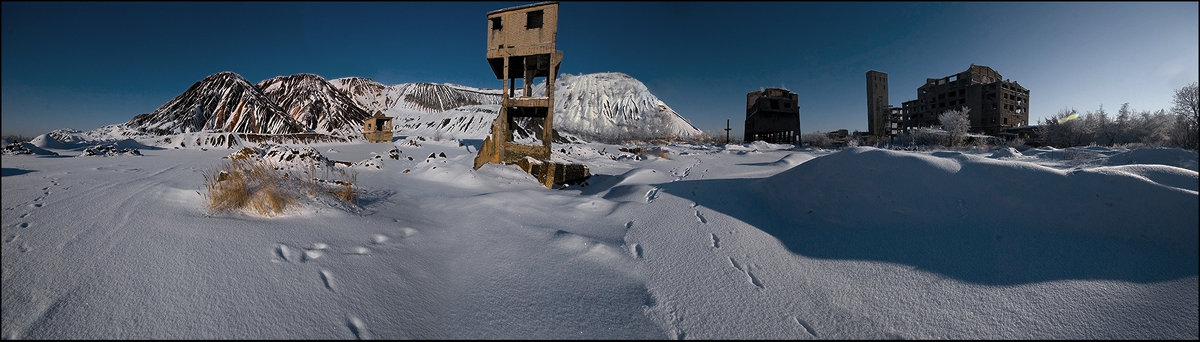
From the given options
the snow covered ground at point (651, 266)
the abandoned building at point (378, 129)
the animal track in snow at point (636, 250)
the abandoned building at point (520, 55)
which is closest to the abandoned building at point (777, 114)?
the abandoned building at point (520, 55)

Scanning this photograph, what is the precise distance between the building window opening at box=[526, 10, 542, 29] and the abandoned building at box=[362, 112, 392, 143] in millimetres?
20342

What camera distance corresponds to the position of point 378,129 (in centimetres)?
2806

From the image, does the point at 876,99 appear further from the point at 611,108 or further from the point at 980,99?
the point at 611,108

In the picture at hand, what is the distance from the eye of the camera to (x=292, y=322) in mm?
1646

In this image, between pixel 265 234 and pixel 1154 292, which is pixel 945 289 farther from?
pixel 265 234

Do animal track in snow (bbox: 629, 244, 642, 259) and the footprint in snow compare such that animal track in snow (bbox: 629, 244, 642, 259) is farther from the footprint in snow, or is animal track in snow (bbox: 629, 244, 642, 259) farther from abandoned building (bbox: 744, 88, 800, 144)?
abandoned building (bbox: 744, 88, 800, 144)

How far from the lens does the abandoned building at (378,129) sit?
85.9 feet

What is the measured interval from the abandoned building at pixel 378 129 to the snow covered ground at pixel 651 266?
2431cm

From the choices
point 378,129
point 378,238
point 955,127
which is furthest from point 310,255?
point 378,129

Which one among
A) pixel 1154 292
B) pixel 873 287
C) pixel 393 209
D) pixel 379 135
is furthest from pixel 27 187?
pixel 379 135

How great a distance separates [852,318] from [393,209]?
4255mm

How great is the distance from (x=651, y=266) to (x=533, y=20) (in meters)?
8.95

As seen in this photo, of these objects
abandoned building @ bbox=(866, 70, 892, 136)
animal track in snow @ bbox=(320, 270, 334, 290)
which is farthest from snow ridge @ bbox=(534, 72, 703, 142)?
animal track in snow @ bbox=(320, 270, 334, 290)

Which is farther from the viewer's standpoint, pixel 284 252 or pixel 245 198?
pixel 245 198
